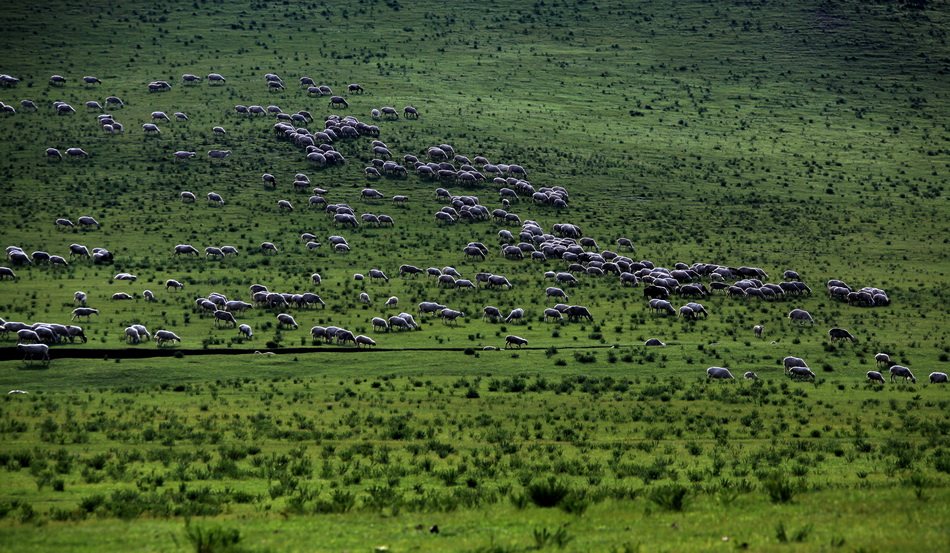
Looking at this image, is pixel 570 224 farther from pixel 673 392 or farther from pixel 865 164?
pixel 865 164

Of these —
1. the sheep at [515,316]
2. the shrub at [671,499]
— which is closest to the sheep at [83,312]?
the sheep at [515,316]

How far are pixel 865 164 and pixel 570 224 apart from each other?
4351cm

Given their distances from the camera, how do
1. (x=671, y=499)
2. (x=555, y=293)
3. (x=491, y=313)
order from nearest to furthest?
(x=671, y=499) < (x=491, y=313) < (x=555, y=293)

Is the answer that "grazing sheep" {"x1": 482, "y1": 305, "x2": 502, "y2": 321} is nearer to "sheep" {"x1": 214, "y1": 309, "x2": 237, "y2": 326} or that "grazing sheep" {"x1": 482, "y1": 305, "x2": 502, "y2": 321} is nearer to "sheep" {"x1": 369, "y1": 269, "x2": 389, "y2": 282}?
"sheep" {"x1": 369, "y1": 269, "x2": 389, "y2": 282}

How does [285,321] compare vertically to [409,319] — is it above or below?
below

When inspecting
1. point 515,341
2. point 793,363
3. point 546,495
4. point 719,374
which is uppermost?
point 546,495

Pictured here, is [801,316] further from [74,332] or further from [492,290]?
[74,332]

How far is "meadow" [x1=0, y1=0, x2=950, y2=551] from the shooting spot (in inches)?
705

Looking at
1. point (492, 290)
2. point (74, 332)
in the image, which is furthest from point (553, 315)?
point (74, 332)

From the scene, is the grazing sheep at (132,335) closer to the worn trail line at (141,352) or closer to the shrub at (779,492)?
the worn trail line at (141,352)

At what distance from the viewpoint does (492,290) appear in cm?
5512

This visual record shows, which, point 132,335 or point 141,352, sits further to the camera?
point 132,335

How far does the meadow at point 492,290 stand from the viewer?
58.7ft

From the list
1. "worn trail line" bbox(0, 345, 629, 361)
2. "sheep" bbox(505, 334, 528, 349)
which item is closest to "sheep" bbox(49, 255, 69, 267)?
"worn trail line" bbox(0, 345, 629, 361)
